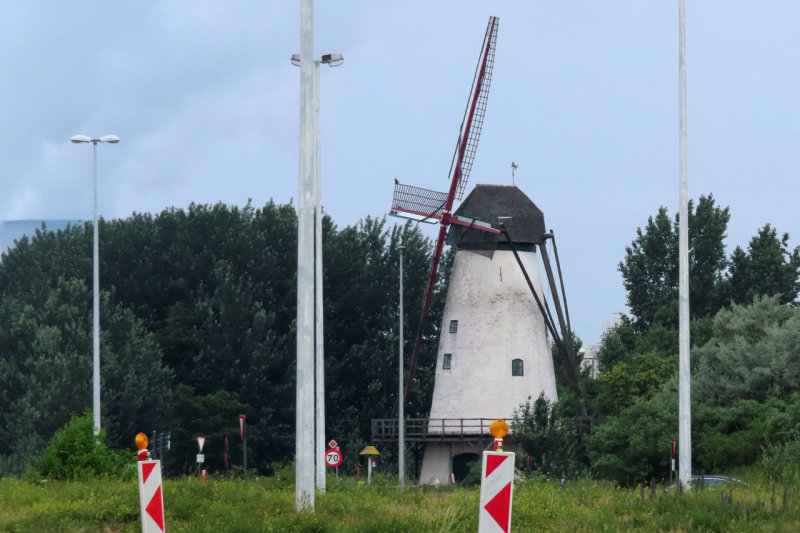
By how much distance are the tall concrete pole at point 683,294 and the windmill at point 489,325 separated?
114ft

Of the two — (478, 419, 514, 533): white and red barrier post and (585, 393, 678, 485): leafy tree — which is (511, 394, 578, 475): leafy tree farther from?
(478, 419, 514, 533): white and red barrier post

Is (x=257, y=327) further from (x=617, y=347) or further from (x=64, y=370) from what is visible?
(x=617, y=347)

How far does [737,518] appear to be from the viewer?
70.5 ft

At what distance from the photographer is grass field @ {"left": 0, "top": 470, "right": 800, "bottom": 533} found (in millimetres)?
21516

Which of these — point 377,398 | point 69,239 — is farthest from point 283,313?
point 69,239

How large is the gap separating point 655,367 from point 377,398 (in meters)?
18.4

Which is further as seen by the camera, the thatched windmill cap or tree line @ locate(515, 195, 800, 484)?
the thatched windmill cap

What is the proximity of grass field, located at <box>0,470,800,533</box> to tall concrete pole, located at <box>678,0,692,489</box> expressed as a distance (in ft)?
11.7

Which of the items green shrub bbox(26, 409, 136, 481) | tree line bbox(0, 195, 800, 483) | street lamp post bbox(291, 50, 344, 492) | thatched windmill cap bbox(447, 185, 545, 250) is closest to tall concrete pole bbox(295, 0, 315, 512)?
green shrub bbox(26, 409, 136, 481)

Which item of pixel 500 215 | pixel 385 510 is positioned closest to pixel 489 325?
pixel 500 215

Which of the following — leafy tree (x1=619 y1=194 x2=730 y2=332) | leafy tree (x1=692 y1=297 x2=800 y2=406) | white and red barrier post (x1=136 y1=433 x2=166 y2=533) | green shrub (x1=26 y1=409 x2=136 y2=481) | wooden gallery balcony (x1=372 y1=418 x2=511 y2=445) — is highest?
leafy tree (x1=619 y1=194 x2=730 y2=332)

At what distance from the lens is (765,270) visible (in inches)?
3339

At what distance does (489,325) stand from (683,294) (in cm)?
3801

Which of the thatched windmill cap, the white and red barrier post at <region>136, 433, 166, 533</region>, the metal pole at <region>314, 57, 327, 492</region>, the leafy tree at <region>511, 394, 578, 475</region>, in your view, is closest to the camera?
the white and red barrier post at <region>136, 433, 166, 533</region>
